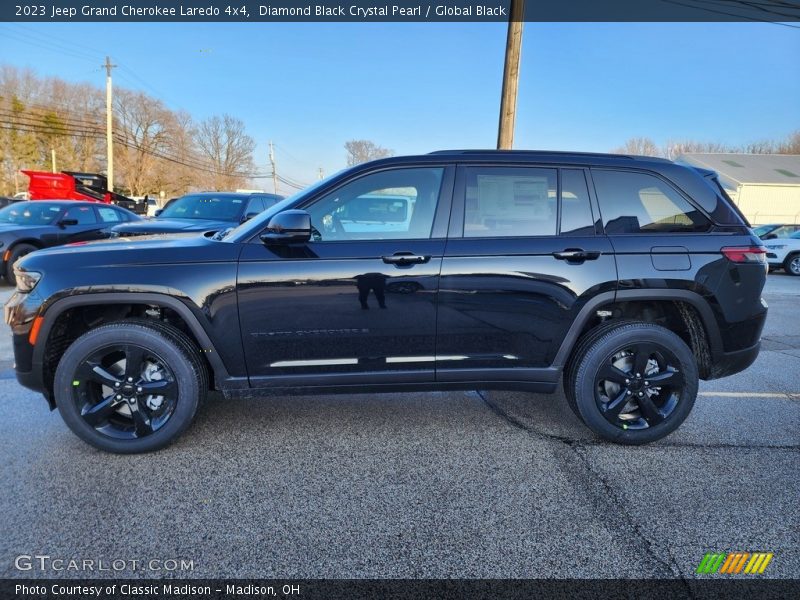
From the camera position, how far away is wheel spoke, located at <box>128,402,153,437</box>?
2.77 metres

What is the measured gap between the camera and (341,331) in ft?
9.17

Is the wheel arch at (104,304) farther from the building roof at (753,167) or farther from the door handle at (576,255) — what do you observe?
the building roof at (753,167)

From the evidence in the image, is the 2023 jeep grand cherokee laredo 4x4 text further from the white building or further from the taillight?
the white building

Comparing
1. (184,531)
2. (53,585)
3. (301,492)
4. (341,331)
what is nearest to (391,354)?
(341,331)

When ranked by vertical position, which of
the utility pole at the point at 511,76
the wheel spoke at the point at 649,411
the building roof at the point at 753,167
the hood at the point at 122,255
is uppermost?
the building roof at the point at 753,167

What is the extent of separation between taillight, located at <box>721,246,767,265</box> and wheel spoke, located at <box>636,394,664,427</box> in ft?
3.48

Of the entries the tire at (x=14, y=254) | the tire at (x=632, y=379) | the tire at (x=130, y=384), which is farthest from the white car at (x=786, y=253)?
the tire at (x=14, y=254)

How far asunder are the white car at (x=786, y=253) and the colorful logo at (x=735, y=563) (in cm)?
1499

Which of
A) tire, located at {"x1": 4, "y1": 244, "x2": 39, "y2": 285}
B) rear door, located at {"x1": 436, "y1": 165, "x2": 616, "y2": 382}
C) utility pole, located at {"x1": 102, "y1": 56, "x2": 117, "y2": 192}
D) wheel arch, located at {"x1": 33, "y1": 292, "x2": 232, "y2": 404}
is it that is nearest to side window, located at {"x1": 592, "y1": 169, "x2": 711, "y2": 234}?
rear door, located at {"x1": 436, "y1": 165, "x2": 616, "y2": 382}

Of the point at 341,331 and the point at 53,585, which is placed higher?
the point at 341,331

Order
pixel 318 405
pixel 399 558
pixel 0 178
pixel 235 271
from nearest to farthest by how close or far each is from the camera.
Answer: pixel 399 558 < pixel 235 271 < pixel 318 405 < pixel 0 178

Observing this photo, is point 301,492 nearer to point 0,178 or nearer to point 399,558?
point 399,558

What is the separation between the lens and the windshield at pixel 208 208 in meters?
8.09

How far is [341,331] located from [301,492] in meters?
0.93
